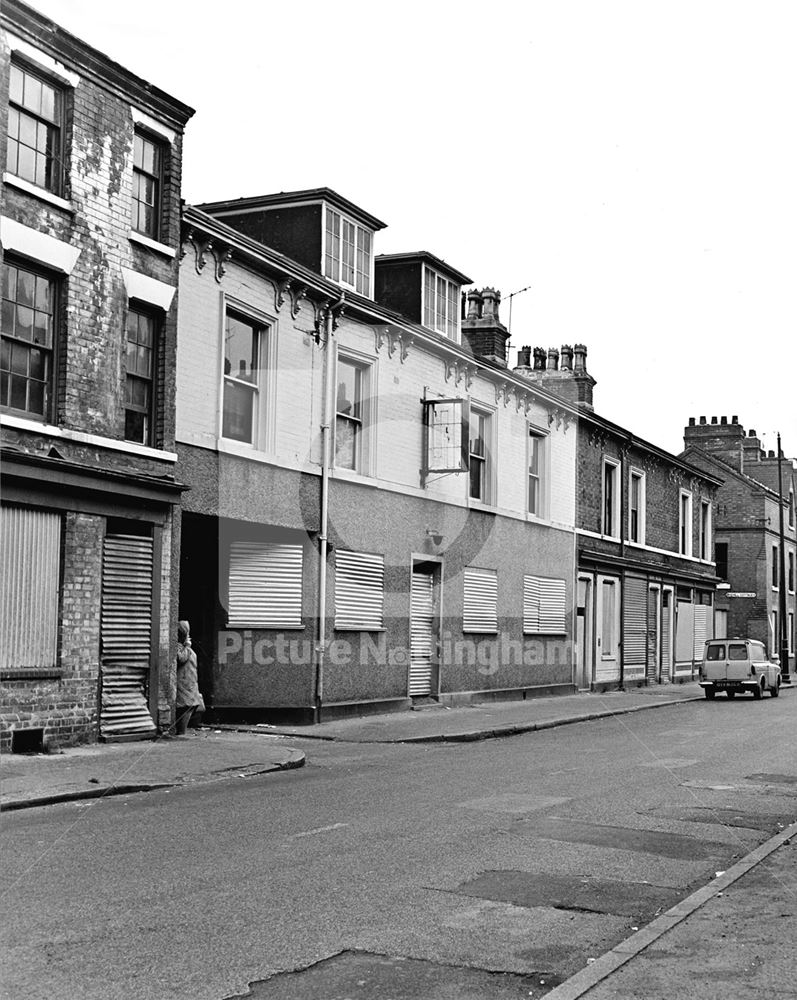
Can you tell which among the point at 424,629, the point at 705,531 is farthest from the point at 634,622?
the point at 424,629

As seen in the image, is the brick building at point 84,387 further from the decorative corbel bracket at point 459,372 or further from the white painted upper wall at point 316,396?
the decorative corbel bracket at point 459,372

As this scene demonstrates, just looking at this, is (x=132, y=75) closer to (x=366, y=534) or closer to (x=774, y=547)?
(x=366, y=534)

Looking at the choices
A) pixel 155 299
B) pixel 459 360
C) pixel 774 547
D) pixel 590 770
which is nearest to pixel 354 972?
pixel 590 770

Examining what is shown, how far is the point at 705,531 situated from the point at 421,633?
24299 mm

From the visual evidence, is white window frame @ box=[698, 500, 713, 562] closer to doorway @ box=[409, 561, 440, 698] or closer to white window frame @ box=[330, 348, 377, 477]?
doorway @ box=[409, 561, 440, 698]

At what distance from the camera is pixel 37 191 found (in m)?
15.1

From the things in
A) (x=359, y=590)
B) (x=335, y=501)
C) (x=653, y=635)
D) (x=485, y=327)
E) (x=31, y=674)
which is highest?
(x=485, y=327)

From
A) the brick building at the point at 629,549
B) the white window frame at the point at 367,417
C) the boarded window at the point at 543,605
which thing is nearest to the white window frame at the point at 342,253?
the white window frame at the point at 367,417

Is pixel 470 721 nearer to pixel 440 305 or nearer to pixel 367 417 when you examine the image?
pixel 367 417

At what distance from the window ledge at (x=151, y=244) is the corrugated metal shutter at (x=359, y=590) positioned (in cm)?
669

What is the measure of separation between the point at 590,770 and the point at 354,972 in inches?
369

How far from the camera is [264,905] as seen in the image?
730cm

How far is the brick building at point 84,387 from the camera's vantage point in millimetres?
14852

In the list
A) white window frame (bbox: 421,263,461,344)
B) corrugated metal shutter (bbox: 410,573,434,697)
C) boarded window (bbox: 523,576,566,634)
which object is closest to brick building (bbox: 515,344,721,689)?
boarded window (bbox: 523,576,566,634)
